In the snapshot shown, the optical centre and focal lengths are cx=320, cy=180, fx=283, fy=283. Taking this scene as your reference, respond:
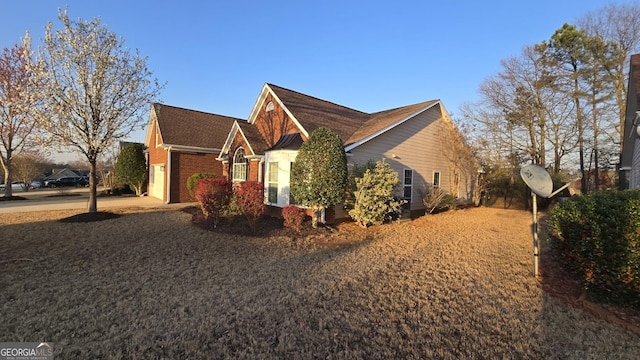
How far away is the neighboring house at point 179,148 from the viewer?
16484 mm

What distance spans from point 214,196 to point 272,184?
10.1 ft

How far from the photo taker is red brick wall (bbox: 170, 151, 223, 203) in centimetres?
1656

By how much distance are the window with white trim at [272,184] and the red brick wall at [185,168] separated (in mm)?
7176

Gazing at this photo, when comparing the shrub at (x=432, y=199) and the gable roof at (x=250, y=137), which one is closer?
the gable roof at (x=250, y=137)

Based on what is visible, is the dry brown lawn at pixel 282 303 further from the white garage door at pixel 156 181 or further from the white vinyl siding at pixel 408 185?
the white garage door at pixel 156 181

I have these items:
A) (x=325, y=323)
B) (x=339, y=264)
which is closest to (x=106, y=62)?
(x=339, y=264)

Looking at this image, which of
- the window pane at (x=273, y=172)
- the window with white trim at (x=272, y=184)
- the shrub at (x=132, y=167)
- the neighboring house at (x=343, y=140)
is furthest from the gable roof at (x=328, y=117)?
the shrub at (x=132, y=167)

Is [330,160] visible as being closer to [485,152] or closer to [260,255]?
[260,255]

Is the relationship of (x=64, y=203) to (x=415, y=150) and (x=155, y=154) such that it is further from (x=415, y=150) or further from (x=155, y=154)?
(x=415, y=150)

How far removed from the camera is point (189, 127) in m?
18.6

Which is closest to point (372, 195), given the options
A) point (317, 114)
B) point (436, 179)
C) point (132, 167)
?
point (317, 114)

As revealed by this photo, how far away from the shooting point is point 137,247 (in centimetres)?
703

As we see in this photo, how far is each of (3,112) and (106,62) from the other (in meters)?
12.2

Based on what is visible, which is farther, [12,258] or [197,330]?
[12,258]
